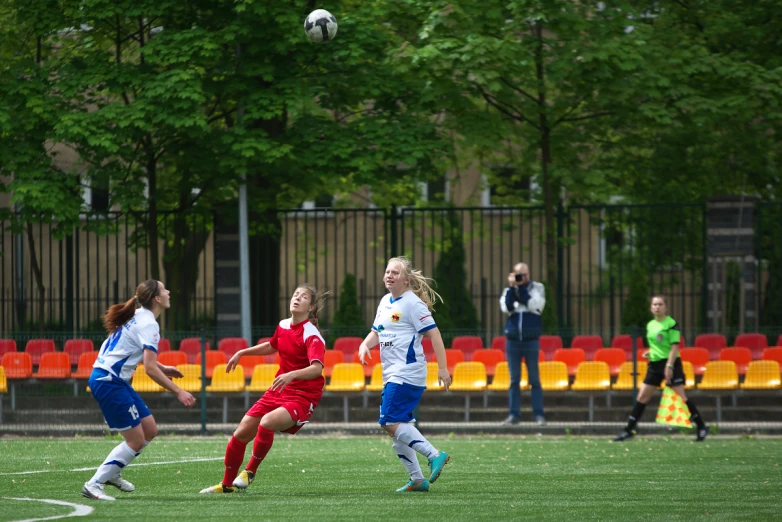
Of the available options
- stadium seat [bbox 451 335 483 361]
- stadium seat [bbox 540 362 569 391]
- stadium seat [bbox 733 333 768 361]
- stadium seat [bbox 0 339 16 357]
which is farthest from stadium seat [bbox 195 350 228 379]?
stadium seat [bbox 733 333 768 361]

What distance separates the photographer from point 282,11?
796 inches

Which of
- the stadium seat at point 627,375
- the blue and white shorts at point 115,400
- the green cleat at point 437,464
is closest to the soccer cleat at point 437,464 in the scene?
the green cleat at point 437,464

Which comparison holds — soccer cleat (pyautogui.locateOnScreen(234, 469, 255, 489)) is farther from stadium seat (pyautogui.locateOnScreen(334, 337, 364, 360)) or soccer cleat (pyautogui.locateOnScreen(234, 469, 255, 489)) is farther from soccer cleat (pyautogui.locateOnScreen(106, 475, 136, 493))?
stadium seat (pyautogui.locateOnScreen(334, 337, 364, 360))

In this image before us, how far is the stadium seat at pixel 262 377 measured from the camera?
17781 mm

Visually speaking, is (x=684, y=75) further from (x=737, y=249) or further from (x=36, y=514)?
(x=36, y=514)

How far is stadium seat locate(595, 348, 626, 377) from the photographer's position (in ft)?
61.7

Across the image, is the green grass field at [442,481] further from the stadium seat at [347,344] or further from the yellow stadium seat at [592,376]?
the stadium seat at [347,344]

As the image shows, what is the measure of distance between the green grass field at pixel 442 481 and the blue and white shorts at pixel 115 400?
1.95 feet

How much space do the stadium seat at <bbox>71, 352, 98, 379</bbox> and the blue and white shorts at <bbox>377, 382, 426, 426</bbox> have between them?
9938 millimetres

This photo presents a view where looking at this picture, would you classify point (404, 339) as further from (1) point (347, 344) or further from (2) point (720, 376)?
(1) point (347, 344)

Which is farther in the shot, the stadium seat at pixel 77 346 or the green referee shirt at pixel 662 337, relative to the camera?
the stadium seat at pixel 77 346

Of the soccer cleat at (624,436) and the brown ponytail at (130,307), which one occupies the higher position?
the brown ponytail at (130,307)

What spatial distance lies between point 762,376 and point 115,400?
11.6 m

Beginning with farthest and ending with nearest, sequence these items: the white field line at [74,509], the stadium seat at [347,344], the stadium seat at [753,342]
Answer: the stadium seat at [347,344], the stadium seat at [753,342], the white field line at [74,509]
